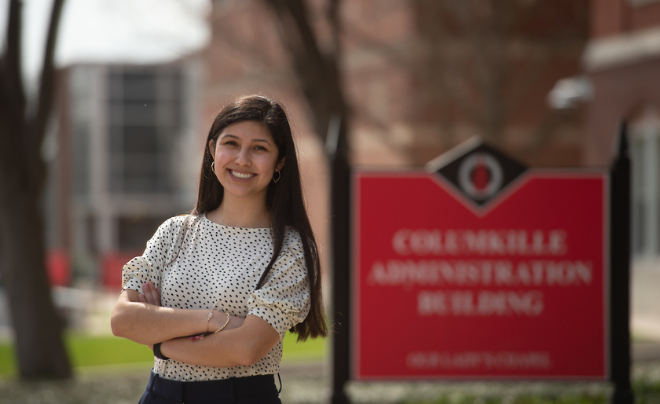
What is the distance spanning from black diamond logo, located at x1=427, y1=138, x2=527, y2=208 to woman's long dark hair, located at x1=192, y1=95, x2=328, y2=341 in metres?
3.19

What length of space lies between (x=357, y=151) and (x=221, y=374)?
66.6 feet

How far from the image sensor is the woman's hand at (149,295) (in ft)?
8.37

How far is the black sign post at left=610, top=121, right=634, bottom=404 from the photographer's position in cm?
565

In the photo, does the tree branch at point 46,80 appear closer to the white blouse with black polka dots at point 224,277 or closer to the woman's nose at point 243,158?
the white blouse with black polka dots at point 224,277

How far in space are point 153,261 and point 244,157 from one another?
0.46m

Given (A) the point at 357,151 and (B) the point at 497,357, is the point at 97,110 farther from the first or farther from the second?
(B) the point at 497,357

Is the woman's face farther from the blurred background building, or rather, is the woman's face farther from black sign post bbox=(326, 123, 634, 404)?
black sign post bbox=(326, 123, 634, 404)

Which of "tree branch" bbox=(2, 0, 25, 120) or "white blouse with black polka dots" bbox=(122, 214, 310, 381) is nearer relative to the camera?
"white blouse with black polka dots" bbox=(122, 214, 310, 381)

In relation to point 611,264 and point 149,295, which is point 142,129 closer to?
point 611,264

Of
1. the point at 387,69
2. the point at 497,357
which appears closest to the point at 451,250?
the point at 497,357

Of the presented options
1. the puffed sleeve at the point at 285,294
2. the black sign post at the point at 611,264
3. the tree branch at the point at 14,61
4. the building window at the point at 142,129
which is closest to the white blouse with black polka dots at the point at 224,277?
the puffed sleeve at the point at 285,294

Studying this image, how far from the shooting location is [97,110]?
4650 centimetres

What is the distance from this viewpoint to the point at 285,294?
98.6 inches

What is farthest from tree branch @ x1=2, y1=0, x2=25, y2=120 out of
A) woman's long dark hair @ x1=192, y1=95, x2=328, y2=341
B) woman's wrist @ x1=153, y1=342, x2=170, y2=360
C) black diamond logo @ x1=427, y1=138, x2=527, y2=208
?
woman's wrist @ x1=153, y1=342, x2=170, y2=360
